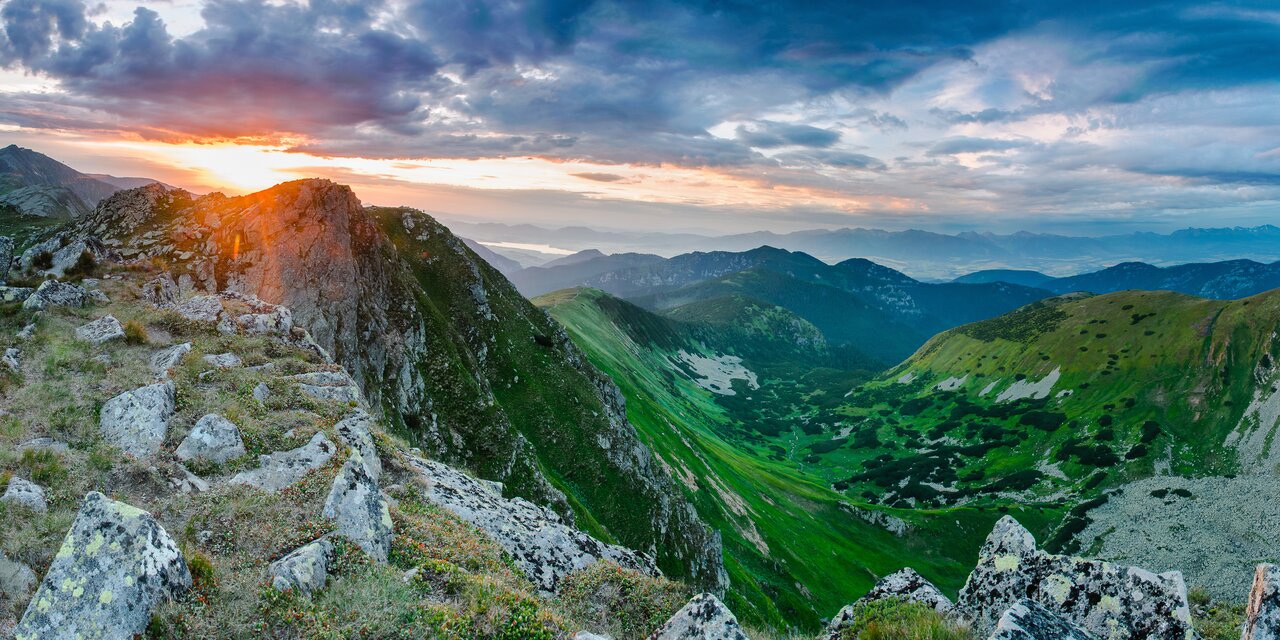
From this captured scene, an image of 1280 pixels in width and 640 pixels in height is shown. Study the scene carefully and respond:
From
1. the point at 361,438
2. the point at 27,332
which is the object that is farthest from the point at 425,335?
the point at 361,438

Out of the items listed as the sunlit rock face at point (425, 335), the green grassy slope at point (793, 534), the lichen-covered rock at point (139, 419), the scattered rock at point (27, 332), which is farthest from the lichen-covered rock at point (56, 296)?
the green grassy slope at point (793, 534)

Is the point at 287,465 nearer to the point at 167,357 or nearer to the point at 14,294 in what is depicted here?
the point at 167,357

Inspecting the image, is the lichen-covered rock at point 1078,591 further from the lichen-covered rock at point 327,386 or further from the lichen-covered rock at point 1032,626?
the lichen-covered rock at point 327,386

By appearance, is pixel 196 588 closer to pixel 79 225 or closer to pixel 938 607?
pixel 938 607

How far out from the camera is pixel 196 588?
10586mm

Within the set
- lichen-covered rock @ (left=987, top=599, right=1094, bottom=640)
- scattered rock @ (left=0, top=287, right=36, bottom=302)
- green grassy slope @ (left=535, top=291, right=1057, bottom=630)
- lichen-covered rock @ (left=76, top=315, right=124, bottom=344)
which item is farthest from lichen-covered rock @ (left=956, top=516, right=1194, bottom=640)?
green grassy slope @ (left=535, top=291, right=1057, bottom=630)

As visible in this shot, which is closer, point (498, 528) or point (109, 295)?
point (498, 528)

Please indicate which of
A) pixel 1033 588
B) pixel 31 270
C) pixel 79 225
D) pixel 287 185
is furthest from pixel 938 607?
pixel 79 225

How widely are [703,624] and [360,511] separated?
893 cm

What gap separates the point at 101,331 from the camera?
2322 centimetres

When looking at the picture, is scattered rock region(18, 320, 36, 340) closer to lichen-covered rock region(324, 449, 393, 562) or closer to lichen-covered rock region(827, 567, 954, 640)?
lichen-covered rock region(324, 449, 393, 562)

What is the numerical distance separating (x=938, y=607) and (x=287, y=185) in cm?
6275

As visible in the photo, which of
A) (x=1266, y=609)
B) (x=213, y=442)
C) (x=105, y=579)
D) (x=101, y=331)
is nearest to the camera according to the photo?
(x=105, y=579)

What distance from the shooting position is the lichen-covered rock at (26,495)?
39.7ft
